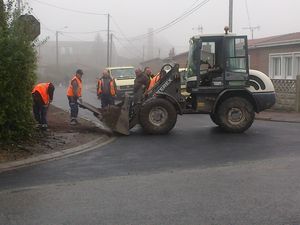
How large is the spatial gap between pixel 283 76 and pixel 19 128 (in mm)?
20157

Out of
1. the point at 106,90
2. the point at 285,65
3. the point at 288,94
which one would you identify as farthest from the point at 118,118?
the point at 285,65

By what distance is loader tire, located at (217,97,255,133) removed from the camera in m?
14.1

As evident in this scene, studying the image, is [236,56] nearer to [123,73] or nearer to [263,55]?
[263,55]

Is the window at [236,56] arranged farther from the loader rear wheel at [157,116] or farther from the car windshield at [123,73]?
the car windshield at [123,73]

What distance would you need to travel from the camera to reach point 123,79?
29.9 m

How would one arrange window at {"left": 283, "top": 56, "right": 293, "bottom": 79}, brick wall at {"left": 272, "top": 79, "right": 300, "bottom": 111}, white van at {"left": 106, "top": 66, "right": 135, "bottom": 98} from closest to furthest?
brick wall at {"left": 272, "top": 79, "right": 300, "bottom": 111}
window at {"left": 283, "top": 56, "right": 293, "bottom": 79}
white van at {"left": 106, "top": 66, "right": 135, "bottom": 98}

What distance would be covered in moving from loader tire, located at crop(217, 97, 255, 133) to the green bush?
5.33m

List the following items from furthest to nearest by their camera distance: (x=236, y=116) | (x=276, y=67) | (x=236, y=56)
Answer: (x=276, y=67) < (x=236, y=116) < (x=236, y=56)

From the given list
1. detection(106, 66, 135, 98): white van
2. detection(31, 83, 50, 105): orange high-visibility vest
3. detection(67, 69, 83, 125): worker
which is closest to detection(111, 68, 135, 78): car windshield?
detection(106, 66, 135, 98): white van

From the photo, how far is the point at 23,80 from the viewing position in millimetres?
10828

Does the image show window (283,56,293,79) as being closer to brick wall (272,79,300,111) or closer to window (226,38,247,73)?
brick wall (272,79,300,111)

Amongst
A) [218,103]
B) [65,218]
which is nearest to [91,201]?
[65,218]

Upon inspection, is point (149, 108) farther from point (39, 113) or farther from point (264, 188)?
point (264, 188)

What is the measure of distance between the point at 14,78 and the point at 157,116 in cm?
452
